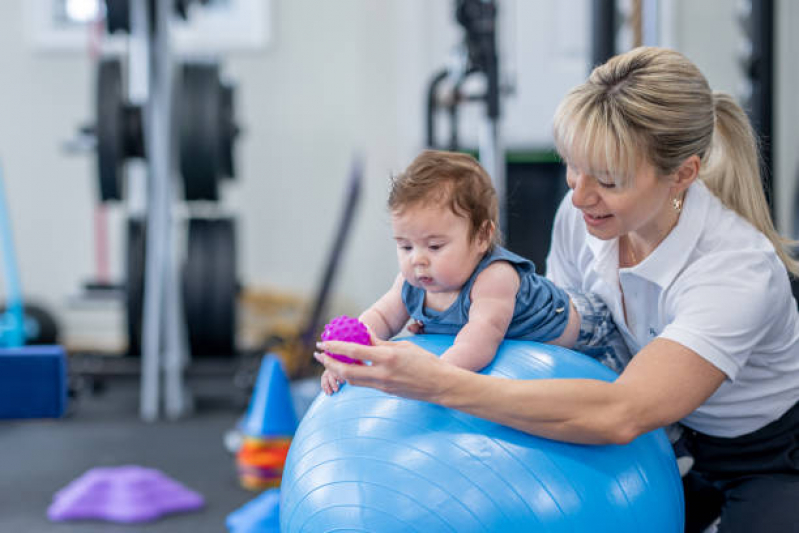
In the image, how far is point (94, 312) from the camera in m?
4.84

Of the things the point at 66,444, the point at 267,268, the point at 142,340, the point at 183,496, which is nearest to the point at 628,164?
the point at 183,496

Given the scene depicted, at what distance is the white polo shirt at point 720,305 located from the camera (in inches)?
48.3

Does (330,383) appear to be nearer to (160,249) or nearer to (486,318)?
(486,318)

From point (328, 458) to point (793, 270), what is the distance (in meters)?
0.79

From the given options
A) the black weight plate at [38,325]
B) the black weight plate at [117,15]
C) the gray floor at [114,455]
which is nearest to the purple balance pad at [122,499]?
the gray floor at [114,455]

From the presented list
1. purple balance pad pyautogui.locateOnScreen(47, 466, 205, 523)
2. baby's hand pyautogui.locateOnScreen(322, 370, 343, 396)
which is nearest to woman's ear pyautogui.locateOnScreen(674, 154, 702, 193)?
baby's hand pyautogui.locateOnScreen(322, 370, 343, 396)

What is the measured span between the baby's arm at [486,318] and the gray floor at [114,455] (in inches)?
48.6

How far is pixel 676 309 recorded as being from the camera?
129cm

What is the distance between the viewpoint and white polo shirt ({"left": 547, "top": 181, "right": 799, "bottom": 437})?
1.23 meters

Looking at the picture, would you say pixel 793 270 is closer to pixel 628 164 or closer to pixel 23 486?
pixel 628 164

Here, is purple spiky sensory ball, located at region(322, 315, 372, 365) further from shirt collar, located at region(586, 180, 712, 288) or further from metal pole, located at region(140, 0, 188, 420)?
metal pole, located at region(140, 0, 188, 420)

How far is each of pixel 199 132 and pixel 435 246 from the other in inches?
95.4

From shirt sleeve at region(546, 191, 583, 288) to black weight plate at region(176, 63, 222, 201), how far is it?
2.13 metres

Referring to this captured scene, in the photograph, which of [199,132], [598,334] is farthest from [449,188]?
[199,132]
